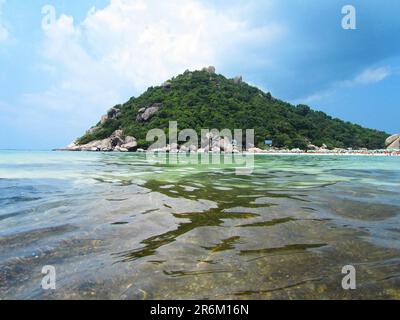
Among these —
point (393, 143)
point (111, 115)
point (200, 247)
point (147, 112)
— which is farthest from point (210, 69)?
point (200, 247)

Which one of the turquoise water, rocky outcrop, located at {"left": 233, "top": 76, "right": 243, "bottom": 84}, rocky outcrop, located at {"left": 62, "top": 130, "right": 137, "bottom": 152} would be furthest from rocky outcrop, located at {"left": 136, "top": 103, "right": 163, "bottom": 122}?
the turquoise water

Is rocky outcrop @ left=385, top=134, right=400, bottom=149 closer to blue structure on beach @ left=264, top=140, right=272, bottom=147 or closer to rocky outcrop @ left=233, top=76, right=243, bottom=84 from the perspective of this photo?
blue structure on beach @ left=264, top=140, right=272, bottom=147

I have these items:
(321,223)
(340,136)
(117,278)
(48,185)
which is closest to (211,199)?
(321,223)

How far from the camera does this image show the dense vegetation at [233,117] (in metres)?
106

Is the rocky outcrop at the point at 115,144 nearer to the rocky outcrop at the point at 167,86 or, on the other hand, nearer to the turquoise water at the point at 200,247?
the rocky outcrop at the point at 167,86

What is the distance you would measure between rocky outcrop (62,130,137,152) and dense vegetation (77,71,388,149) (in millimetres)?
3483

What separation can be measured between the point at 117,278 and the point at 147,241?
4.71ft

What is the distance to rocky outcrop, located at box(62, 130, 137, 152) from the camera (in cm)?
9650

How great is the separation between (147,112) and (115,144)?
20.5m

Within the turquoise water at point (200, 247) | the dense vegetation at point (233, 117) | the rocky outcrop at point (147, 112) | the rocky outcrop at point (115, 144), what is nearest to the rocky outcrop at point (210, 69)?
the dense vegetation at point (233, 117)

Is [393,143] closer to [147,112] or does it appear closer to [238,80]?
[238,80]

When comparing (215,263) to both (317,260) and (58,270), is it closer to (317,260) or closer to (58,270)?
(317,260)

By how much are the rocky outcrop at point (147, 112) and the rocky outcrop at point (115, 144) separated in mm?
12119
